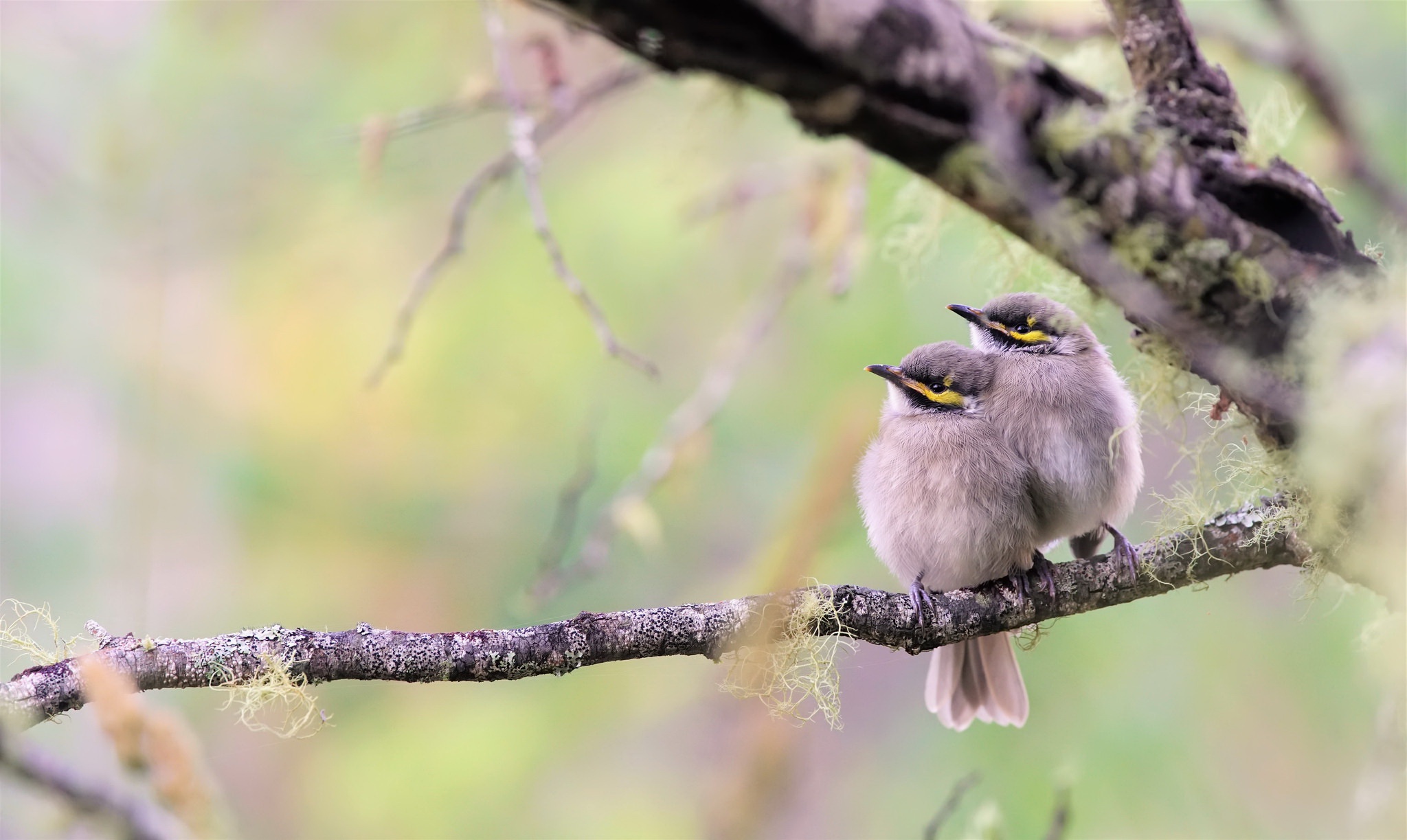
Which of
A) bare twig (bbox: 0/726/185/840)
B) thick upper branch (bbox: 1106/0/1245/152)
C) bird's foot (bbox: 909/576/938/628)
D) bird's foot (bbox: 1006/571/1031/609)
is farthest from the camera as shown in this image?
bird's foot (bbox: 1006/571/1031/609)

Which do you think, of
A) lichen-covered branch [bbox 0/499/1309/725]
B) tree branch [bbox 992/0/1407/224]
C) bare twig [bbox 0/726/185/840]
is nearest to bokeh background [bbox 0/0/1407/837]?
lichen-covered branch [bbox 0/499/1309/725]

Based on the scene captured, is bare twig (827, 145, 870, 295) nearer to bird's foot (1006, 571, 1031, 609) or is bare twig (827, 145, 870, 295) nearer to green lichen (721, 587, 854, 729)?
bird's foot (1006, 571, 1031, 609)

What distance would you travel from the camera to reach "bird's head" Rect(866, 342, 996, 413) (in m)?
3.12

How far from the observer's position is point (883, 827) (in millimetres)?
5203

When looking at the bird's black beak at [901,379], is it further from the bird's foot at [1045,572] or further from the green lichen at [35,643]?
the green lichen at [35,643]

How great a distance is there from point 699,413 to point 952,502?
1.12 m

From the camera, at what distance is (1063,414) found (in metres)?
2.82

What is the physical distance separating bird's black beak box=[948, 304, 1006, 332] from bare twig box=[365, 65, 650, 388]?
1.12 m

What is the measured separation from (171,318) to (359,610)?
5.84 feet

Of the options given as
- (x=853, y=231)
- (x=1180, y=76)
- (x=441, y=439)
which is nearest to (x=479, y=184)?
(x=853, y=231)

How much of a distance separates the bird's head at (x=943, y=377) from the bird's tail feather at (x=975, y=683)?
2.54ft

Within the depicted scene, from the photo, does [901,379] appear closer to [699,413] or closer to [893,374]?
[893,374]

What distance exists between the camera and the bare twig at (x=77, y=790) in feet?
2.60

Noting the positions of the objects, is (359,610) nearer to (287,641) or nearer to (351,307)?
(351,307)
